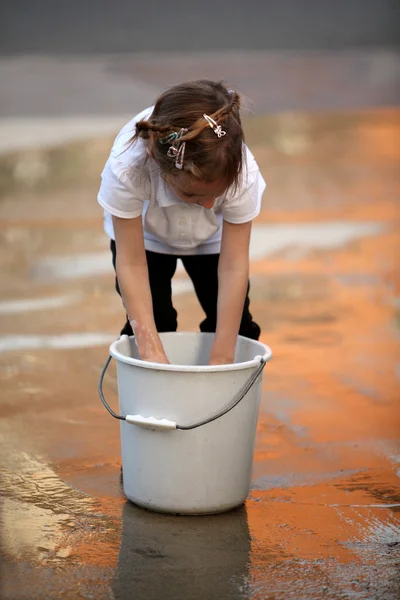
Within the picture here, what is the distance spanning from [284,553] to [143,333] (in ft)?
1.99

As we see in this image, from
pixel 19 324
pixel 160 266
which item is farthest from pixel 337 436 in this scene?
pixel 19 324

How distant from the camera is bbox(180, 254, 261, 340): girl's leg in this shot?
2.52 metres

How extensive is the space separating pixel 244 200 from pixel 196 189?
8.0 inches

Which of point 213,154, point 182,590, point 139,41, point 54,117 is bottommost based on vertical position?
point 182,590

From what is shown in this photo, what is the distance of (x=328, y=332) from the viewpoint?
3.68 metres

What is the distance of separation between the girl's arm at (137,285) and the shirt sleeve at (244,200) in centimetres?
22

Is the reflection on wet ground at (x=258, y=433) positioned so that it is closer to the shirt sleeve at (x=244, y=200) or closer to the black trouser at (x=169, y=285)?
the black trouser at (x=169, y=285)

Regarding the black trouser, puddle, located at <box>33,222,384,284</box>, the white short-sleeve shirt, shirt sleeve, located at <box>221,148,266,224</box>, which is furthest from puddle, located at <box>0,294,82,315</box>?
shirt sleeve, located at <box>221,148,266,224</box>

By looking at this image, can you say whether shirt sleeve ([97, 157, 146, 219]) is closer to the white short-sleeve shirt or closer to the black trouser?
the white short-sleeve shirt

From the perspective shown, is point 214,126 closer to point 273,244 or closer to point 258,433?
point 258,433

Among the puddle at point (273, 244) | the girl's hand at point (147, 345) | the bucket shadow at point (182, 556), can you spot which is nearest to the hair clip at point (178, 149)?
the girl's hand at point (147, 345)

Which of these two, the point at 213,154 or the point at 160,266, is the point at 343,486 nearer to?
the point at 160,266

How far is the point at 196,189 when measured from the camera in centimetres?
204

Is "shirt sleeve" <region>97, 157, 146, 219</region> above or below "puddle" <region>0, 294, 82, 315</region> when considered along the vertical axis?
above
